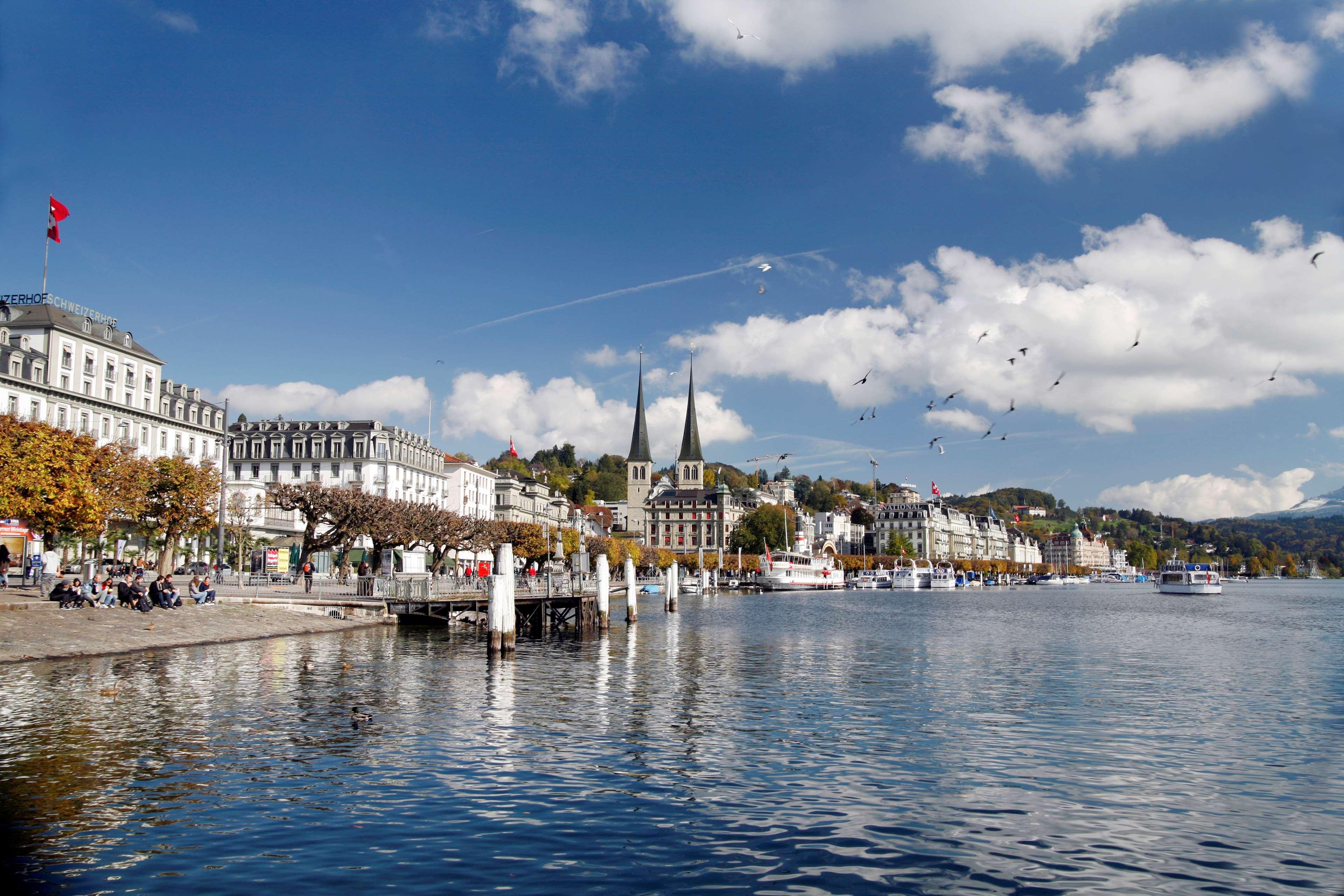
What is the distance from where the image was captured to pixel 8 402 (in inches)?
2596

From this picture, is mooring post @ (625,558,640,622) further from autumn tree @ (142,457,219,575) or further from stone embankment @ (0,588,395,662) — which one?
autumn tree @ (142,457,219,575)

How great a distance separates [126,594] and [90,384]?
37.5m

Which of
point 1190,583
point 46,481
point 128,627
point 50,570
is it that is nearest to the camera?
point 128,627

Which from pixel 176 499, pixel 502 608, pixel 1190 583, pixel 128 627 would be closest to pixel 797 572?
pixel 1190 583

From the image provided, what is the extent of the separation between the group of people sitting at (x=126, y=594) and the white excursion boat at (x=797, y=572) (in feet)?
415

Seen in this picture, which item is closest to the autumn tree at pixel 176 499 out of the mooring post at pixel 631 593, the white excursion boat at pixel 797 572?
the mooring post at pixel 631 593

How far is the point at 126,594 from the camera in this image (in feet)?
147

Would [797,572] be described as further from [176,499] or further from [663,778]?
[663,778]

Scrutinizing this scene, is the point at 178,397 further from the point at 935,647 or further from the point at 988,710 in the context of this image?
the point at 988,710

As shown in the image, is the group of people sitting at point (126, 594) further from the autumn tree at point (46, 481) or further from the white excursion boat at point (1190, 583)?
the white excursion boat at point (1190, 583)

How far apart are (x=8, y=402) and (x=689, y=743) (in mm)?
62348

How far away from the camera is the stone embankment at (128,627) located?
3547cm

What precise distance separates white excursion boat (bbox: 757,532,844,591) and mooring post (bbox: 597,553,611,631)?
109 metres

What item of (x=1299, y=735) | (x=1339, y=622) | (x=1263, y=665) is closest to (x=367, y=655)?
(x=1299, y=735)
